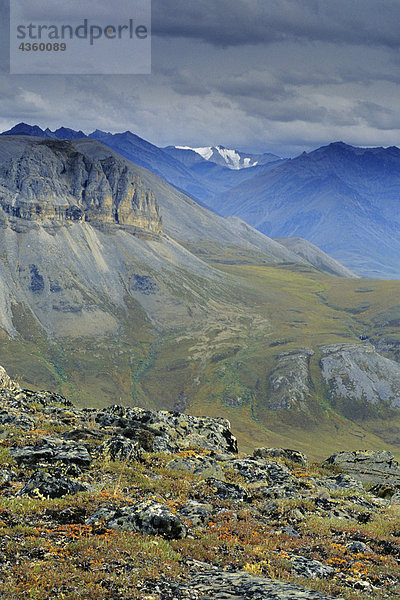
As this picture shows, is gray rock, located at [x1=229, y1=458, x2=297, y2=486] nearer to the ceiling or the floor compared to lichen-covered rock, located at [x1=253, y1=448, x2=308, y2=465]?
nearer to the ceiling

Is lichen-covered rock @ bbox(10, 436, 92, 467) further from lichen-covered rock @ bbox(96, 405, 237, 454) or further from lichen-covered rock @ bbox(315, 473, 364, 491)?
lichen-covered rock @ bbox(315, 473, 364, 491)

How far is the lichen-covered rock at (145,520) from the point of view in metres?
18.4

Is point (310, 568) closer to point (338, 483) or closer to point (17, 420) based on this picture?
point (338, 483)

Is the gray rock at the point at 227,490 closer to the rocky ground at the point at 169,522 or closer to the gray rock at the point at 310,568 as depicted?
the rocky ground at the point at 169,522

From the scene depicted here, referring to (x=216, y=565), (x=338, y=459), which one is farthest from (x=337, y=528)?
(x=338, y=459)

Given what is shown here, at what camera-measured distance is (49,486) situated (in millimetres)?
21453

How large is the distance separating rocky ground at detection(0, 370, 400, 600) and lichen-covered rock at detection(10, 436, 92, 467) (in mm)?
71

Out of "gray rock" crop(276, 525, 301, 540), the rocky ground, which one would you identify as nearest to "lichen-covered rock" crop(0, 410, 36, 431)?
the rocky ground

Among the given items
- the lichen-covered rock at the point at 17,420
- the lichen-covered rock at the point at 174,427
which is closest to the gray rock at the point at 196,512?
the lichen-covered rock at the point at 174,427

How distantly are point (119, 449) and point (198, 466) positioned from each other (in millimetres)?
4966

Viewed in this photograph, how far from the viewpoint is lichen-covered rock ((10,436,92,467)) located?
25.6m

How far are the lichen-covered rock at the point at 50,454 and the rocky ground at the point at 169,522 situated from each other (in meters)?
0.07

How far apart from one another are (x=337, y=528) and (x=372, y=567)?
480cm

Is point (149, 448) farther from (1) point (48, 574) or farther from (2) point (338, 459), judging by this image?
(2) point (338, 459)
